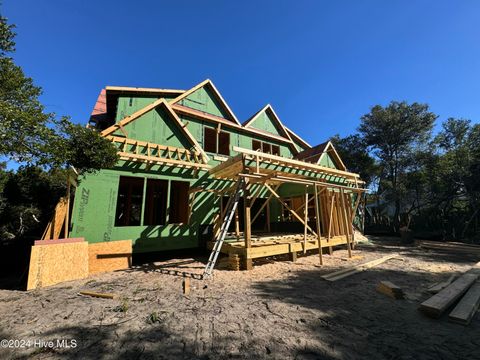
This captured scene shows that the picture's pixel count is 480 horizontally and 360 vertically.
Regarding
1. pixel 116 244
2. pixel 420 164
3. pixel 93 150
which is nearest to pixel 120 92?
pixel 93 150

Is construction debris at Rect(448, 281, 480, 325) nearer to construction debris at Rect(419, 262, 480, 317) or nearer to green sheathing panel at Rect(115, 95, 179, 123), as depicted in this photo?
construction debris at Rect(419, 262, 480, 317)

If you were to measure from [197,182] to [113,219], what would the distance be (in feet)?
13.2

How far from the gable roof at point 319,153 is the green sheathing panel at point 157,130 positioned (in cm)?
1130

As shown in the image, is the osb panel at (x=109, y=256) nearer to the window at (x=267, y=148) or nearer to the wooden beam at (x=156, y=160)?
the wooden beam at (x=156, y=160)

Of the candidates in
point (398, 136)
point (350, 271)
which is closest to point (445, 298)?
point (350, 271)

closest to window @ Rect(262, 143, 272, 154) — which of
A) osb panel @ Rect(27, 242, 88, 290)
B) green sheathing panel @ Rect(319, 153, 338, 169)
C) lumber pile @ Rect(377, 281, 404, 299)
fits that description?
green sheathing panel @ Rect(319, 153, 338, 169)

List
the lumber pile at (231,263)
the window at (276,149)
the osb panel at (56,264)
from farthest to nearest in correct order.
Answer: the window at (276,149)
the lumber pile at (231,263)
the osb panel at (56,264)

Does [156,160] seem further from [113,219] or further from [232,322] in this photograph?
[232,322]

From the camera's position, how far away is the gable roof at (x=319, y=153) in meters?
18.7

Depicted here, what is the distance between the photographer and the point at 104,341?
3.29m

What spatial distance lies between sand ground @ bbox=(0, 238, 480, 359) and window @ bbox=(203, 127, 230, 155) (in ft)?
29.0

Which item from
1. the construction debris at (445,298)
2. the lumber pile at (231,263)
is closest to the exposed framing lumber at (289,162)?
the lumber pile at (231,263)

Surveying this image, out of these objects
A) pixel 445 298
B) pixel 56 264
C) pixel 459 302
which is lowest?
pixel 459 302

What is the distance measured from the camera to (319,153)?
62.1 feet
